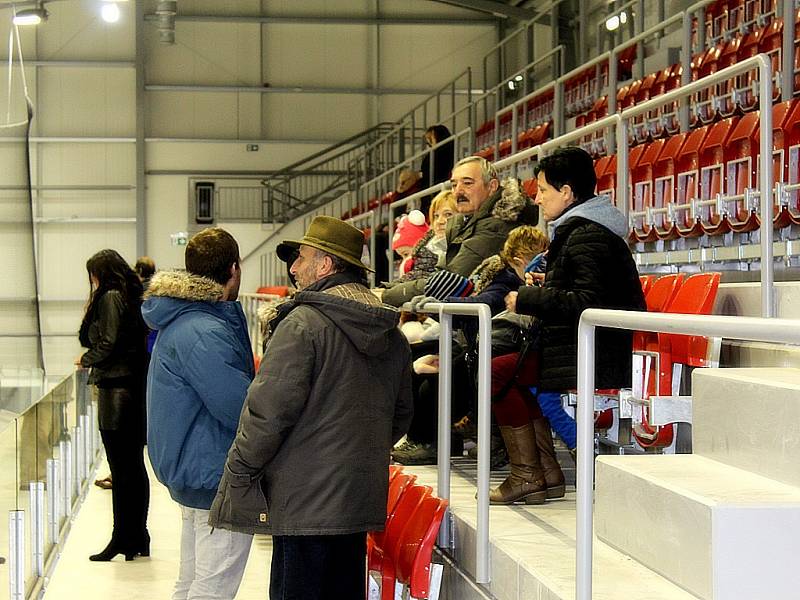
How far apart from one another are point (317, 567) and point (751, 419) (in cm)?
135

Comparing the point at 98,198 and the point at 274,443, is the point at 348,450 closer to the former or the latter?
the point at 274,443

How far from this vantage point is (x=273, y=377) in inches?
114

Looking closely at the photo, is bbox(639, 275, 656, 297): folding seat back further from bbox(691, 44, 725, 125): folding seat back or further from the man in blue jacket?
bbox(691, 44, 725, 125): folding seat back

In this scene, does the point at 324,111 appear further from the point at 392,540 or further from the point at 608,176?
the point at 392,540

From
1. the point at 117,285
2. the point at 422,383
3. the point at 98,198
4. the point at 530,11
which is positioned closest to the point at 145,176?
the point at 98,198

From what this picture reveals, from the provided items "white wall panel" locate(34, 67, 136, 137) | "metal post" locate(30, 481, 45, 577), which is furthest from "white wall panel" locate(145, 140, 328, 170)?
"metal post" locate(30, 481, 45, 577)

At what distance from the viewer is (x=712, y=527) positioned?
1.72 metres

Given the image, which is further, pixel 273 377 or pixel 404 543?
pixel 404 543

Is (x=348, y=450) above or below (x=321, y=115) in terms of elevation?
below

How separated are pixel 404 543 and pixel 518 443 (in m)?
0.52

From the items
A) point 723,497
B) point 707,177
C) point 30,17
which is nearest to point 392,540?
point 723,497

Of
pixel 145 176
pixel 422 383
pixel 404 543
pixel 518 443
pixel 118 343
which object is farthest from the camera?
pixel 145 176

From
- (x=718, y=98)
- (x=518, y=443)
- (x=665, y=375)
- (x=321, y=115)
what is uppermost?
(x=321, y=115)

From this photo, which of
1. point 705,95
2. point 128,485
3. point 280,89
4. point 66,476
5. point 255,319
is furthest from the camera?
point 280,89
